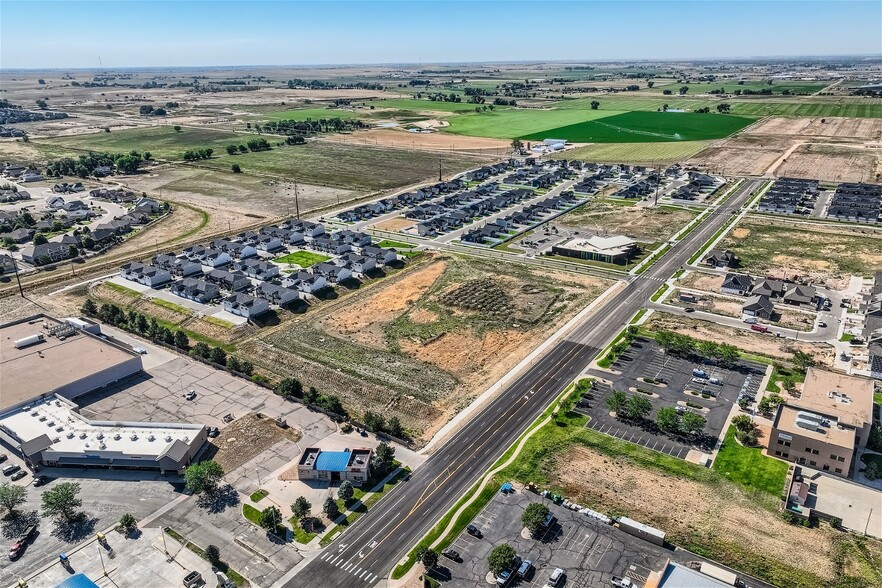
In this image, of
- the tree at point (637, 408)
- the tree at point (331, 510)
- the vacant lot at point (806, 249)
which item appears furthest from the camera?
the vacant lot at point (806, 249)

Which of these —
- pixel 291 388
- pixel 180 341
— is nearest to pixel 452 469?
pixel 291 388

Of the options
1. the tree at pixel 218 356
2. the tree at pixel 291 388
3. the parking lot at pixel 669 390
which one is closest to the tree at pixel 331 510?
the tree at pixel 291 388

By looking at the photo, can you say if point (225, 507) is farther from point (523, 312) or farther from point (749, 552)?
point (523, 312)

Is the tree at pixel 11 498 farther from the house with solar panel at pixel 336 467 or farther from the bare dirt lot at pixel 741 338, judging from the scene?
the bare dirt lot at pixel 741 338

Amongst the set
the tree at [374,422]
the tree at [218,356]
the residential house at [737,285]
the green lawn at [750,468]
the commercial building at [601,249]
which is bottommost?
the green lawn at [750,468]

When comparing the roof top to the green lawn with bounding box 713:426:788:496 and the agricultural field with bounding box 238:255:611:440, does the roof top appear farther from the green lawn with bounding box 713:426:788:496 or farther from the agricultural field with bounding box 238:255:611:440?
the agricultural field with bounding box 238:255:611:440

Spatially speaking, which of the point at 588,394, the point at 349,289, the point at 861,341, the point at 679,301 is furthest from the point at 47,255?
the point at 861,341

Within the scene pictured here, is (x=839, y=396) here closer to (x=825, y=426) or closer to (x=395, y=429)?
(x=825, y=426)
